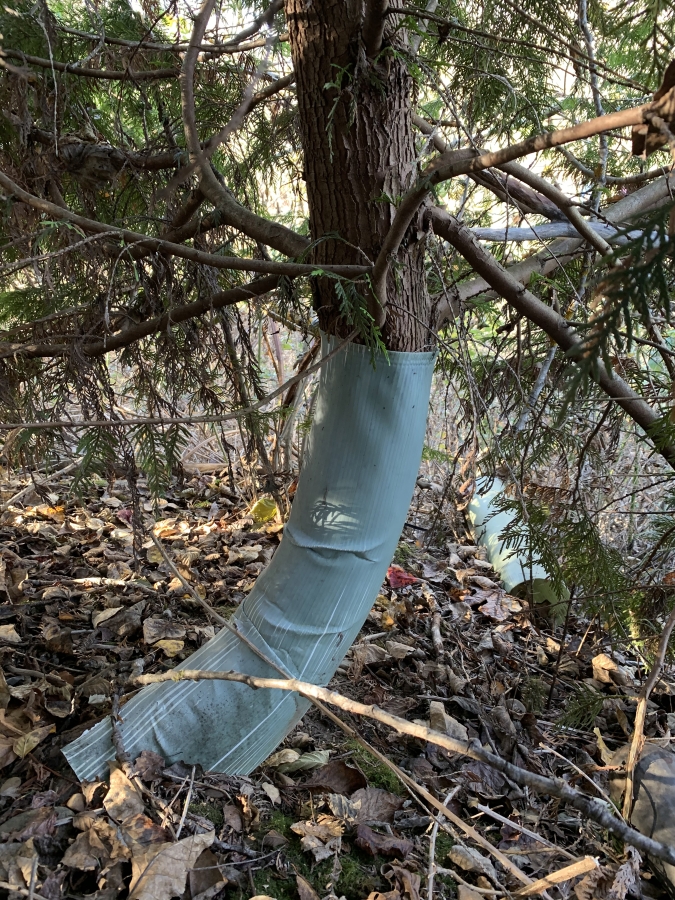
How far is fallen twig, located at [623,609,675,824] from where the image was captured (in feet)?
4.58

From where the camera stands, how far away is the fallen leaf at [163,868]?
1.30 meters

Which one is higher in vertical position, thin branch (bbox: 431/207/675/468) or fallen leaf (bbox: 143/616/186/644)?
thin branch (bbox: 431/207/675/468)

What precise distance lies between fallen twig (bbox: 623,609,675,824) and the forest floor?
0.36ft

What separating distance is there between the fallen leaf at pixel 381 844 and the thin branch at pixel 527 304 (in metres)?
1.27

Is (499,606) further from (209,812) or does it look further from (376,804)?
(209,812)

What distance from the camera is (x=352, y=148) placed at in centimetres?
150

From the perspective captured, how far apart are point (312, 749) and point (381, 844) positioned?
457mm

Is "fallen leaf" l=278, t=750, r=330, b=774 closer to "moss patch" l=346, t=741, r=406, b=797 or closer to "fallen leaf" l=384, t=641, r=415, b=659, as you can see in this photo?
"moss patch" l=346, t=741, r=406, b=797

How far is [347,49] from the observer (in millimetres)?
1451

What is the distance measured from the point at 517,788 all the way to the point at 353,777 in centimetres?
55

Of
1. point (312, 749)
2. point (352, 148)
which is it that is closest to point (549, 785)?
point (312, 749)

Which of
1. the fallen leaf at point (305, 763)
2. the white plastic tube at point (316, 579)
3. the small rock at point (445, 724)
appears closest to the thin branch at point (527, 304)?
the white plastic tube at point (316, 579)

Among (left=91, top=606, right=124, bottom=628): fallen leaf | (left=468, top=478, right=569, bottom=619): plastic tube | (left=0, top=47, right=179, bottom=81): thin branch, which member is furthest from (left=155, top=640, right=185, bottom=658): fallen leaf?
(left=0, top=47, right=179, bottom=81): thin branch

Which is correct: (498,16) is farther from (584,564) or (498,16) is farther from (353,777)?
(353,777)
